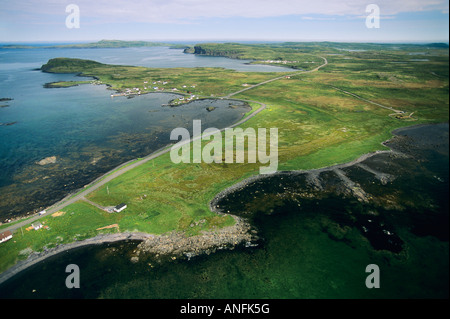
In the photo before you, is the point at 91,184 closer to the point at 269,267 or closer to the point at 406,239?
the point at 269,267

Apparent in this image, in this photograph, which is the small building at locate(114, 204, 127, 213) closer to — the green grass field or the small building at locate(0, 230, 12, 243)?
the green grass field

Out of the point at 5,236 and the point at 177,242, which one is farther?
the point at 177,242

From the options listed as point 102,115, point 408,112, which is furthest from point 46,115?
point 408,112

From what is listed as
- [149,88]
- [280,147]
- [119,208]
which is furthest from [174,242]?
[149,88]

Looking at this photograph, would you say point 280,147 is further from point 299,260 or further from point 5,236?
point 5,236

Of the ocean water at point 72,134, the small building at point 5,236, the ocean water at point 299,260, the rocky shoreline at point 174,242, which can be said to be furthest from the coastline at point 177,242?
the ocean water at point 72,134

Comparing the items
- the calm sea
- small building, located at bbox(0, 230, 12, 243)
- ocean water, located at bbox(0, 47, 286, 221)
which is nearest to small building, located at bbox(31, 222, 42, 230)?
small building, located at bbox(0, 230, 12, 243)
